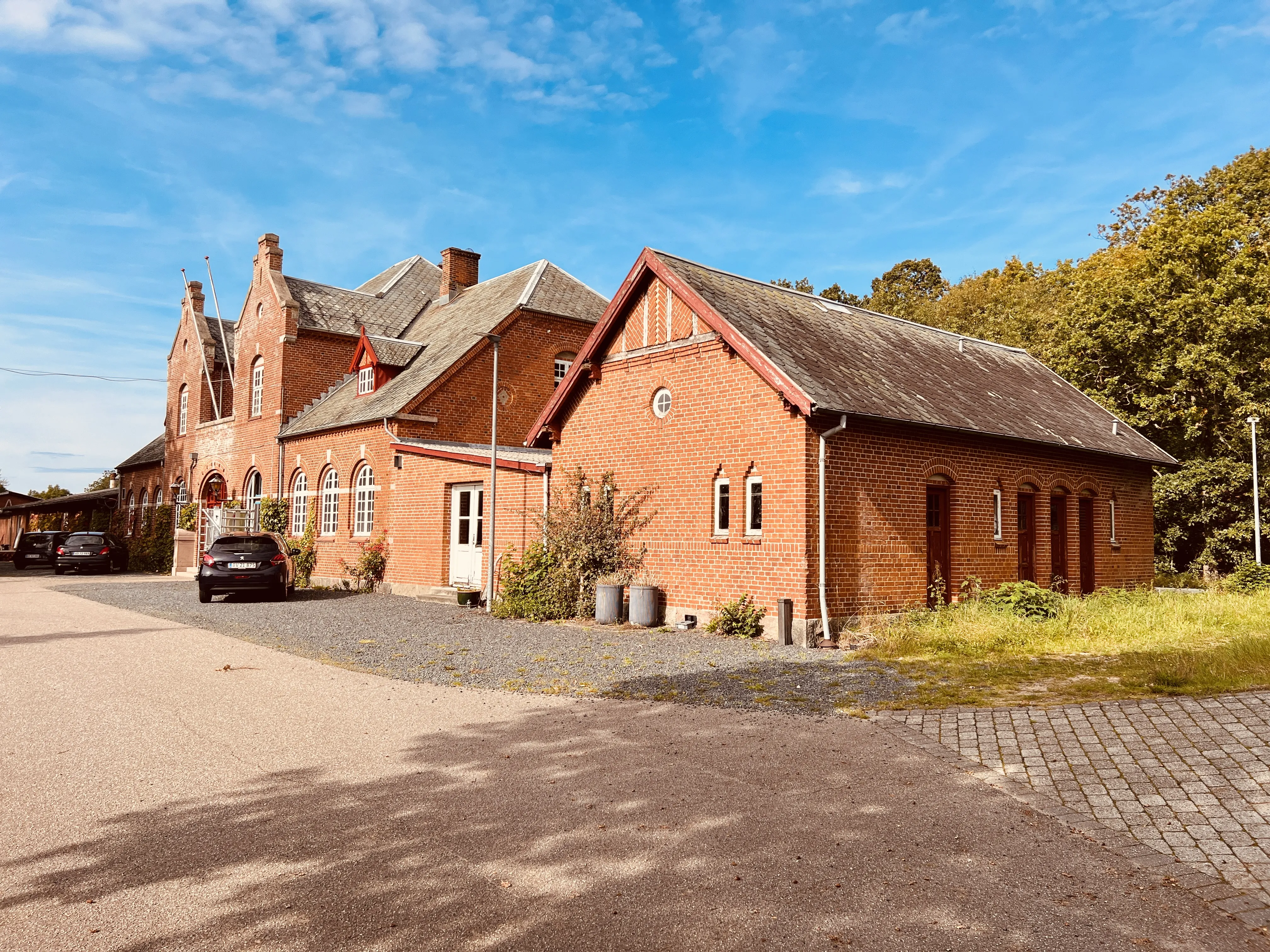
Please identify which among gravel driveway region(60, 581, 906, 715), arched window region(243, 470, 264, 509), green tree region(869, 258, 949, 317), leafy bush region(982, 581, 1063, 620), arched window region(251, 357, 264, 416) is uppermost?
green tree region(869, 258, 949, 317)

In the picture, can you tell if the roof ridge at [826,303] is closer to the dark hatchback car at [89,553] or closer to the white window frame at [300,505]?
the white window frame at [300,505]

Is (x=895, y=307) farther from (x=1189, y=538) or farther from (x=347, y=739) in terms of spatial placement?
(x=347, y=739)

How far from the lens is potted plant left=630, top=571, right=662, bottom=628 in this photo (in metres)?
15.2

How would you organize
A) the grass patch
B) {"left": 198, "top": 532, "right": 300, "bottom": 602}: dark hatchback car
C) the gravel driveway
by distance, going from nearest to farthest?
the grass patch → the gravel driveway → {"left": 198, "top": 532, "right": 300, "bottom": 602}: dark hatchback car

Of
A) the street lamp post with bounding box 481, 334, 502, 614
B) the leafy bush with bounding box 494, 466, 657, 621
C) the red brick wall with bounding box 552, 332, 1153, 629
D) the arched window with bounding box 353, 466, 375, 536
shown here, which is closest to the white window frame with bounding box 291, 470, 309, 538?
the arched window with bounding box 353, 466, 375, 536

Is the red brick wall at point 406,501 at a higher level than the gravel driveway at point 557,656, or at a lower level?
higher

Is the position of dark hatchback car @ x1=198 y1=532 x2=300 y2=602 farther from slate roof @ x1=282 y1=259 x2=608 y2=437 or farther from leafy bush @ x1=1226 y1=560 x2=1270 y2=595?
leafy bush @ x1=1226 y1=560 x2=1270 y2=595

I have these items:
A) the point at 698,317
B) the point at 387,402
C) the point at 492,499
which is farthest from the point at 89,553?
the point at 698,317

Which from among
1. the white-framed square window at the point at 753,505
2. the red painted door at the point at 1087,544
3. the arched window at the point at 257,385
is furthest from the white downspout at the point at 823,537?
the arched window at the point at 257,385

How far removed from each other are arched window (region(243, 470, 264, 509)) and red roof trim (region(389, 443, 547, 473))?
386 inches

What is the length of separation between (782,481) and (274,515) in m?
19.9

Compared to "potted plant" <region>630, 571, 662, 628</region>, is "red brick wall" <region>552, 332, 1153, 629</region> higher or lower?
higher

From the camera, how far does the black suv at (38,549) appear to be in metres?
37.5

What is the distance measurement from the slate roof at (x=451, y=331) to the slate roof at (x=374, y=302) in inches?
21.6
